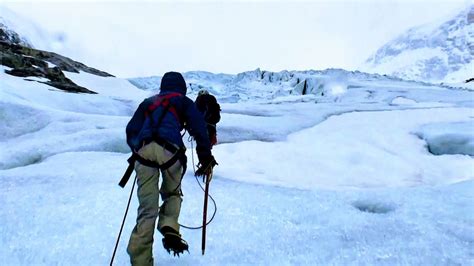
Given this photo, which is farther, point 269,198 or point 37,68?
point 37,68

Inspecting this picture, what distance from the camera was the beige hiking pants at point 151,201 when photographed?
375 cm

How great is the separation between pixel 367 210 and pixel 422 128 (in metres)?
9.51

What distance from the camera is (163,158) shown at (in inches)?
154

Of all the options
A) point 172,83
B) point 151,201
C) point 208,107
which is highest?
point 172,83

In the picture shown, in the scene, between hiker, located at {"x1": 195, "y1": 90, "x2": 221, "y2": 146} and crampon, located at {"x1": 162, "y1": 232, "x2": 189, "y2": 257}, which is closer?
crampon, located at {"x1": 162, "y1": 232, "x2": 189, "y2": 257}

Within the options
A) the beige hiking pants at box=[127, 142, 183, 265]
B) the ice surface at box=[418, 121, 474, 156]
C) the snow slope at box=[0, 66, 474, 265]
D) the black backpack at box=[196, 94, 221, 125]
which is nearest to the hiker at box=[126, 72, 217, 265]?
the beige hiking pants at box=[127, 142, 183, 265]

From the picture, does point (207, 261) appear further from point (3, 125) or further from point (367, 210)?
point (3, 125)

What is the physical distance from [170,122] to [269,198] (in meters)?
2.67

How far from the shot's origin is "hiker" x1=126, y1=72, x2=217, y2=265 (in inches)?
149

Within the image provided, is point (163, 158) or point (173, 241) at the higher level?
point (163, 158)

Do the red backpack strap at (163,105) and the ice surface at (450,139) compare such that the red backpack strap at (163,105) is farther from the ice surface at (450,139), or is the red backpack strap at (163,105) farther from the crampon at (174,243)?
the ice surface at (450,139)

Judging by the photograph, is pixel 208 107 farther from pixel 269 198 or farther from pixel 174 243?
pixel 174 243

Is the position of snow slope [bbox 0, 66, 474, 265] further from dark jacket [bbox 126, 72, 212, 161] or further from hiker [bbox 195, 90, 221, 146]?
dark jacket [bbox 126, 72, 212, 161]

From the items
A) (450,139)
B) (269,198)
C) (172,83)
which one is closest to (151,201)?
(172,83)
